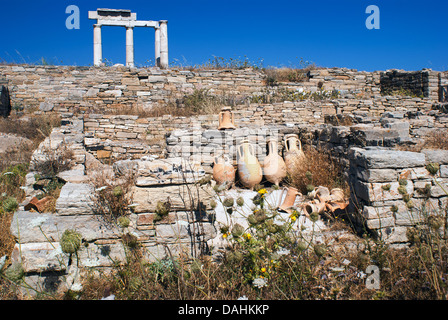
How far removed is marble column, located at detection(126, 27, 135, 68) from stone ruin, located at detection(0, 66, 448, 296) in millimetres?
2673

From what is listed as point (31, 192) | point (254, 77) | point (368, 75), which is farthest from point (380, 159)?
point (368, 75)

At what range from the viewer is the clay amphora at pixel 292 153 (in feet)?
18.4

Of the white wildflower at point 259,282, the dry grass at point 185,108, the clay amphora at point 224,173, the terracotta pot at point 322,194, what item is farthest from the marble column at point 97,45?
the white wildflower at point 259,282

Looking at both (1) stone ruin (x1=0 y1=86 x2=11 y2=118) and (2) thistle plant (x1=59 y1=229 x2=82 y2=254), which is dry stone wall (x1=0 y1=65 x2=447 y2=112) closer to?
(1) stone ruin (x1=0 y1=86 x2=11 y2=118)

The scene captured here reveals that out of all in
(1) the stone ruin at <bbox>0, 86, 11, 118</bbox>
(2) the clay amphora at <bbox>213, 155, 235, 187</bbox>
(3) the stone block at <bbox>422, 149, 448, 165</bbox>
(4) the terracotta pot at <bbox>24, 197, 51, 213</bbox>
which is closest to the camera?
(4) the terracotta pot at <bbox>24, 197, 51, 213</bbox>

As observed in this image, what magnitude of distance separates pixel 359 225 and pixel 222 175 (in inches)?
106

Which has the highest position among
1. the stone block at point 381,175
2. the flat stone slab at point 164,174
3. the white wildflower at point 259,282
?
the flat stone slab at point 164,174

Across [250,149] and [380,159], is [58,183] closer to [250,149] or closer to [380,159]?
[250,149]

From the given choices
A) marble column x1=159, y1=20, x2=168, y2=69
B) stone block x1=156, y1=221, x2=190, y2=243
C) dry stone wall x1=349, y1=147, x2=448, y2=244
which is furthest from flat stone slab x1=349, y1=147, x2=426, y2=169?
marble column x1=159, y1=20, x2=168, y2=69

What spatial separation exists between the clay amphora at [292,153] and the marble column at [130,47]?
1017 centimetres

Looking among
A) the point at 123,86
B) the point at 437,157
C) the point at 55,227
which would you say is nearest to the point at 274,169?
the point at 437,157

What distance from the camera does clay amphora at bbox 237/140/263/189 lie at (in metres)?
5.36

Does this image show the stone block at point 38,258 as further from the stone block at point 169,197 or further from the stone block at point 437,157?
the stone block at point 437,157
